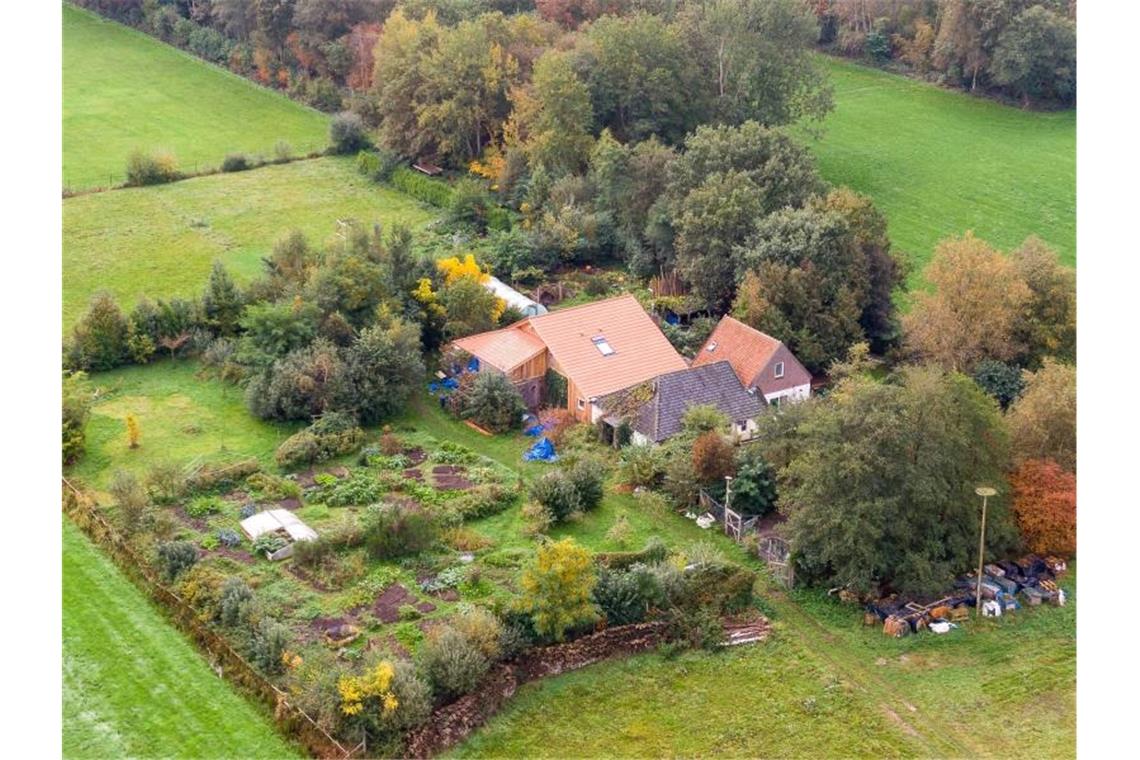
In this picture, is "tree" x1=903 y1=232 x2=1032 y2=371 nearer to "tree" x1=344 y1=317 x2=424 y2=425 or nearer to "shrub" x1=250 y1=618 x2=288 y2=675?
"tree" x1=344 y1=317 x2=424 y2=425

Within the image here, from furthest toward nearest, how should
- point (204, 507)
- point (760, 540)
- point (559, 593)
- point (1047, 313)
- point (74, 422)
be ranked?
1. point (1047, 313)
2. point (74, 422)
3. point (204, 507)
4. point (760, 540)
5. point (559, 593)

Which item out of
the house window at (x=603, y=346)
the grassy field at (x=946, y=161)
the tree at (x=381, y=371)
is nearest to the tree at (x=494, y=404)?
the tree at (x=381, y=371)

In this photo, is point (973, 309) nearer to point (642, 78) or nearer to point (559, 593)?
point (559, 593)

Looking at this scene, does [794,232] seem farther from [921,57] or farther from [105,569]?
[921,57]

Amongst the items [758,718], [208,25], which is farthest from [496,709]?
[208,25]

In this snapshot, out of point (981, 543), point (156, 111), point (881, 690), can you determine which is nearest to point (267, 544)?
point (881, 690)

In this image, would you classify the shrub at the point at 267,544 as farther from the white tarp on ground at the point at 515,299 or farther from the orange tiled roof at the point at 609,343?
the white tarp on ground at the point at 515,299
